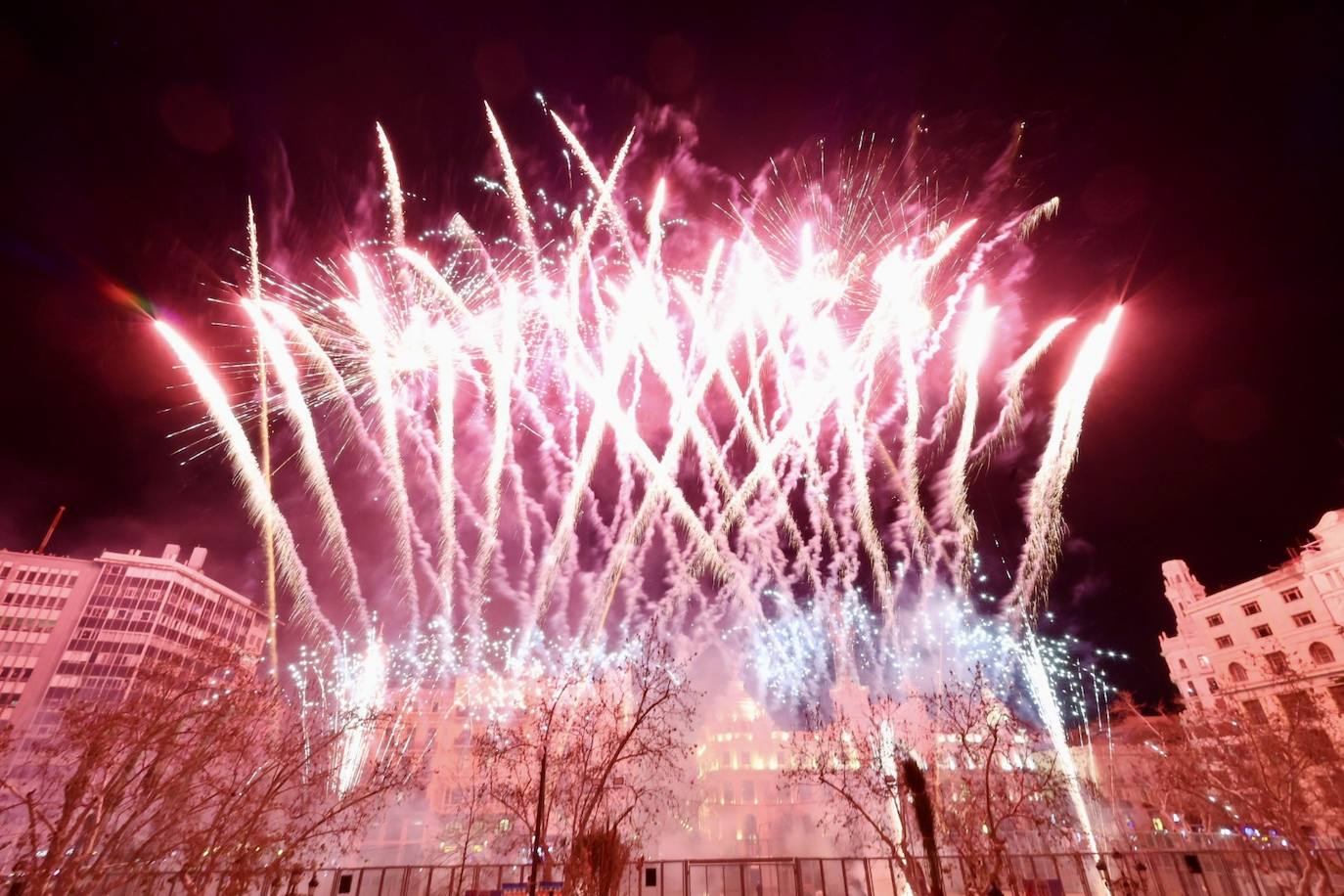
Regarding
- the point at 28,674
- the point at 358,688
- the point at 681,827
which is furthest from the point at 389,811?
the point at 28,674

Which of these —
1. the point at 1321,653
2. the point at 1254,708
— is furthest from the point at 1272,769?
the point at 1321,653

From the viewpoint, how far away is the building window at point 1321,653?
45812mm

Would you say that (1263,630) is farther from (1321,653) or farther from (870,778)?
(870,778)

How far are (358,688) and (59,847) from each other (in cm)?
2407

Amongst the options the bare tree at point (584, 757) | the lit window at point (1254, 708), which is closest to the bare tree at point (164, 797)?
the bare tree at point (584, 757)

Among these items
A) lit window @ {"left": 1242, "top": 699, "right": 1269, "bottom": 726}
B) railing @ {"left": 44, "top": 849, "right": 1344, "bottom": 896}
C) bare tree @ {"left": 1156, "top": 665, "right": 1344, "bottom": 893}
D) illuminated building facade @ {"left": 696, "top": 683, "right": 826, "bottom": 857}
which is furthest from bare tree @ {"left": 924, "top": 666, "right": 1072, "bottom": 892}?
illuminated building facade @ {"left": 696, "top": 683, "right": 826, "bottom": 857}

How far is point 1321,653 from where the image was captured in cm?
4659

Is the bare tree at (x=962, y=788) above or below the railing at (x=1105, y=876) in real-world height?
above

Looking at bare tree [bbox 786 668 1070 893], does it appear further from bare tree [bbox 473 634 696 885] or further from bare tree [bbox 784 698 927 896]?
bare tree [bbox 473 634 696 885]

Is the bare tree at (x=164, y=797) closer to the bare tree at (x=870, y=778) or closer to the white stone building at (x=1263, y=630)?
the bare tree at (x=870, y=778)

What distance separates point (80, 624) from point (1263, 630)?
126 metres

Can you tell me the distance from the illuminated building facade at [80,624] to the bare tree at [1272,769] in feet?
303

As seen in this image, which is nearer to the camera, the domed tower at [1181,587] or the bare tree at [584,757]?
the bare tree at [584,757]

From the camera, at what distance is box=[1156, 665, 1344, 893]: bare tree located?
2552 cm
